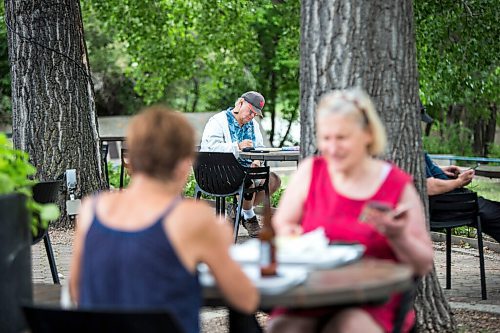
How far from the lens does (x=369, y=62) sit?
5.66 m

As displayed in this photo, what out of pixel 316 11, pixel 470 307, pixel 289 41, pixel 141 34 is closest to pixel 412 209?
pixel 316 11

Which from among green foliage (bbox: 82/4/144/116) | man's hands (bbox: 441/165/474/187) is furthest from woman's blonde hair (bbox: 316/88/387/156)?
green foliage (bbox: 82/4/144/116)

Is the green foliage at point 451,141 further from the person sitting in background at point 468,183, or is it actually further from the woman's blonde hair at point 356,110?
the woman's blonde hair at point 356,110

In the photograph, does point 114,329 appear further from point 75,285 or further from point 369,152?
point 369,152

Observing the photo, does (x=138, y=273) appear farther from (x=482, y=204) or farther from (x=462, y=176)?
(x=482, y=204)

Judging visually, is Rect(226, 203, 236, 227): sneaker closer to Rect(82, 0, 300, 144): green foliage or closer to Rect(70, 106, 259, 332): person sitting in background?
Rect(82, 0, 300, 144): green foliage

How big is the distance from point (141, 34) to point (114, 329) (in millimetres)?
17902

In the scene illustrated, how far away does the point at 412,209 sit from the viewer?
163 inches

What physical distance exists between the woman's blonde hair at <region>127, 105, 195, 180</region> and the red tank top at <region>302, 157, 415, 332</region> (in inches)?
38.7

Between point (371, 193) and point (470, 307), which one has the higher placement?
point (371, 193)

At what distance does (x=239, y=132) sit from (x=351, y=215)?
22.4 ft

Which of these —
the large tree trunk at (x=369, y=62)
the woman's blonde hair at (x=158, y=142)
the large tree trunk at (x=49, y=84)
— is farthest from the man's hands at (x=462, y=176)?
the large tree trunk at (x=49, y=84)

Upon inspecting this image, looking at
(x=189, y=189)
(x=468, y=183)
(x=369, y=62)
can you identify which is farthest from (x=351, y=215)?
(x=189, y=189)

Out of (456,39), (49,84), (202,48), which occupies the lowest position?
(49,84)
